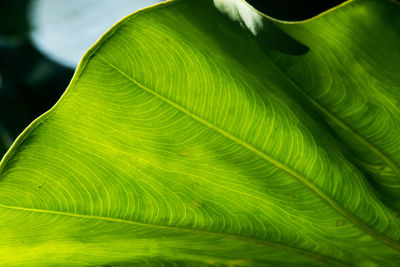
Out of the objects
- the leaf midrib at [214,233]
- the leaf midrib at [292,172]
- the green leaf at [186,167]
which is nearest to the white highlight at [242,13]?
the green leaf at [186,167]

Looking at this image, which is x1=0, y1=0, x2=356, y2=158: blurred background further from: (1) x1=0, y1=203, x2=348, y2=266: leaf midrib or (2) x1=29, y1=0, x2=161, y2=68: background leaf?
(1) x1=0, y1=203, x2=348, y2=266: leaf midrib

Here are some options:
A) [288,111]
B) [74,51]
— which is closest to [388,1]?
[288,111]

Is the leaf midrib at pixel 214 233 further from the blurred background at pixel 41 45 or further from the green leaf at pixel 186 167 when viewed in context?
the blurred background at pixel 41 45

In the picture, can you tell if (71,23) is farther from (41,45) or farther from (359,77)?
(359,77)

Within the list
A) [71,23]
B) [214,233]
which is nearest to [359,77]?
[214,233]

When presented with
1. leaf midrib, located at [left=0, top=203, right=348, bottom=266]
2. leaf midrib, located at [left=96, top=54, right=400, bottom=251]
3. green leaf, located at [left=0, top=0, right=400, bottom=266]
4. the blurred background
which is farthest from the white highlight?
the blurred background

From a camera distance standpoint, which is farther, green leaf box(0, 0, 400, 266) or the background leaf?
the background leaf

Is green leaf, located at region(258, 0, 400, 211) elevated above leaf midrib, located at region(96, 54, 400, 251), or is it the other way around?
green leaf, located at region(258, 0, 400, 211)
